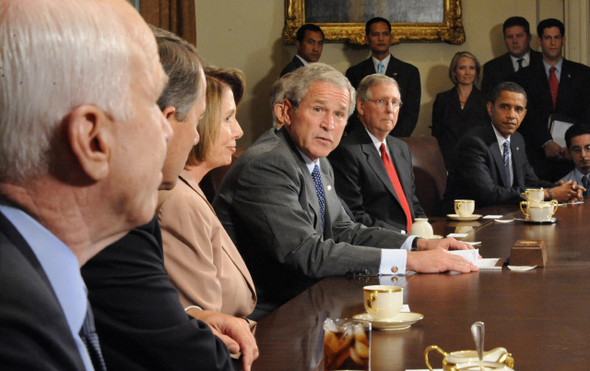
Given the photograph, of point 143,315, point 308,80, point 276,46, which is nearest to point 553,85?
point 276,46

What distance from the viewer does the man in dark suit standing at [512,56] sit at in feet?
22.4

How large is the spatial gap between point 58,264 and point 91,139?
5.4 inches

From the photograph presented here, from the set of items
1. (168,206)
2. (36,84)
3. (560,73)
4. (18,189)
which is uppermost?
(560,73)

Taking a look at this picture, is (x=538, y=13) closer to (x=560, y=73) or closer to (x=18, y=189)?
(x=560, y=73)

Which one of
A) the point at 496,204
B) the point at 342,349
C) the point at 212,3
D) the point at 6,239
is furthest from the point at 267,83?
the point at 6,239

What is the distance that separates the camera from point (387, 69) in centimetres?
689

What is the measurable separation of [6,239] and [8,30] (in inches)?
8.2

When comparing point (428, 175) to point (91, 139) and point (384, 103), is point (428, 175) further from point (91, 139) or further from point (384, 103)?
point (91, 139)

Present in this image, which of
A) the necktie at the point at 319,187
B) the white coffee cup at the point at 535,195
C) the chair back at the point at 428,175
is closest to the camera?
the necktie at the point at 319,187

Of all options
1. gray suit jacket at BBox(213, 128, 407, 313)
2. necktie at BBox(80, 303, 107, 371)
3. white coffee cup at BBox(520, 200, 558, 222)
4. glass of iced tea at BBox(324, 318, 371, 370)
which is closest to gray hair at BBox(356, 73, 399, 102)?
white coffee cup at BBox(520, 200, 558, 222)

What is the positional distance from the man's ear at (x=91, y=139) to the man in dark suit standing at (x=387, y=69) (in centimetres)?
606

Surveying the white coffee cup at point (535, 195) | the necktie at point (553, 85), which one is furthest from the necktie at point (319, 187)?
the necktie at point (553, 85)

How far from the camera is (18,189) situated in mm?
721

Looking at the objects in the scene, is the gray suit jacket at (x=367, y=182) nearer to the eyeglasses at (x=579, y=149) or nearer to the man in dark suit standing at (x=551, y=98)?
the eyeglasses at (x=579, y=149)
